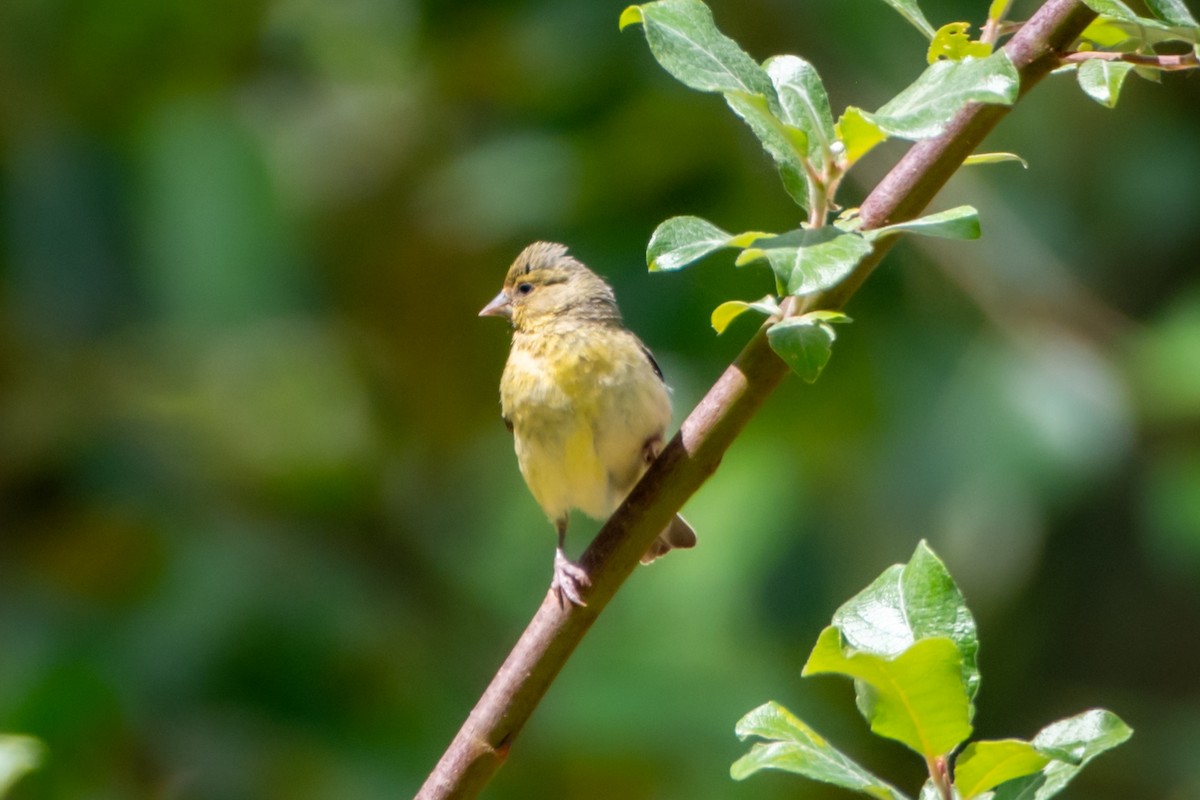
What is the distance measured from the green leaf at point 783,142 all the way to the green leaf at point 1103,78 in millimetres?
317

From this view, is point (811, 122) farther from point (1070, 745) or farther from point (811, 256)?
point (1070, 745)

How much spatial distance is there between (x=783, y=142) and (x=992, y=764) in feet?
2.06

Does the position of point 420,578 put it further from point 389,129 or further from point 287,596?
point 389,129

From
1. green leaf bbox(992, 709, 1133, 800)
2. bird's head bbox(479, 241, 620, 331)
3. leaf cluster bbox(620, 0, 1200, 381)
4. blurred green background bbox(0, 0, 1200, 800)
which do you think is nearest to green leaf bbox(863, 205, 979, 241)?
leaf cluster bbox(620, 0, 1200, 381)

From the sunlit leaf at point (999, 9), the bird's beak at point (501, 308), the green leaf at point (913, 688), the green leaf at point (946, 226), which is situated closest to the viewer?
the green leaf at point (913, 688)

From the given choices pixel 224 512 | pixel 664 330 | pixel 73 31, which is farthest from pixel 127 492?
pixel 664 330

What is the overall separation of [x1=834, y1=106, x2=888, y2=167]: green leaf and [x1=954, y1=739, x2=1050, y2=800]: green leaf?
573 mm

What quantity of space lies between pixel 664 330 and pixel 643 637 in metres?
1.39

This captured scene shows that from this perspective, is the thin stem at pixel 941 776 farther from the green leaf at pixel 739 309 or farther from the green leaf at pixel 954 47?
the green leaf at pixel 954 47

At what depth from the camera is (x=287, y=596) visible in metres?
6.45

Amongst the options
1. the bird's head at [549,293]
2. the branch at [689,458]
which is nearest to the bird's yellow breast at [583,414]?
the bird's head at [549,293]

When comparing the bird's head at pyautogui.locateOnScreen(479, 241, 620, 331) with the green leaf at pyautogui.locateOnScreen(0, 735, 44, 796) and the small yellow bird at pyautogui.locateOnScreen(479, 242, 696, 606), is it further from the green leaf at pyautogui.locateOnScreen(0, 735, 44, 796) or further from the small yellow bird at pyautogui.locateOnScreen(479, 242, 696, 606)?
the green leaf at pyautogui.locateOnScreen(0, 735, 44, 796)

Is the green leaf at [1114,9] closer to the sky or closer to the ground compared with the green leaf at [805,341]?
closer to the sky

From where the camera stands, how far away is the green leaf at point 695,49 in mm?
1583
